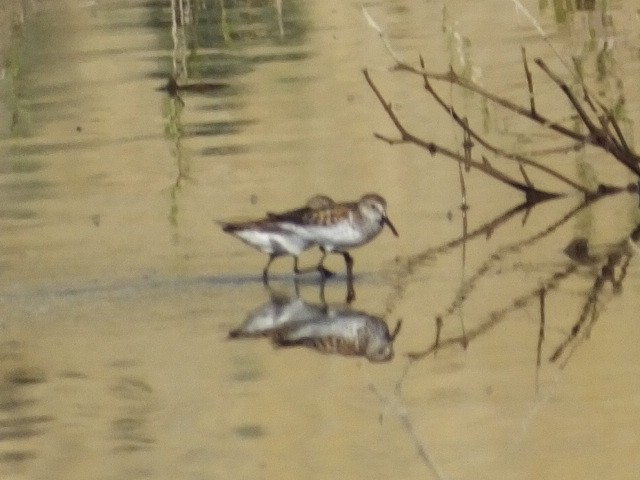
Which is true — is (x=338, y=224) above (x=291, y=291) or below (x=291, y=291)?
above

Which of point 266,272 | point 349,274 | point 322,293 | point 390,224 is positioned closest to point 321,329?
point 322,293

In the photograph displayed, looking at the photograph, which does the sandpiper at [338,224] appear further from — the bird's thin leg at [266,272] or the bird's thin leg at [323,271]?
the bird's thin leg at [266,272]

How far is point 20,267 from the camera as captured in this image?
7.73 meters

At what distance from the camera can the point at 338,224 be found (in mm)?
7246

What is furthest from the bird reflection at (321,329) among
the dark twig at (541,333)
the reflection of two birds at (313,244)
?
the dark twig at (541,333)

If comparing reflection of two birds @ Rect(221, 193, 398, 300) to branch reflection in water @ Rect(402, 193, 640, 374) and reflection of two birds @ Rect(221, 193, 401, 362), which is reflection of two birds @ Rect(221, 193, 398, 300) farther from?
branch reflection in water @ Rect(402, 193, 640, 374)

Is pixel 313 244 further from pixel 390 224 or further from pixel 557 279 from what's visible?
pixel 557 279

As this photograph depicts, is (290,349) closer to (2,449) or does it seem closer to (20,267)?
(2,449)

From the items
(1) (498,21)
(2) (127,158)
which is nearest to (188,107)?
(2) (127,158)

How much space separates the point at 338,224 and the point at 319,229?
0.07m

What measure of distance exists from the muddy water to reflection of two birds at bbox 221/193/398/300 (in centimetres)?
12

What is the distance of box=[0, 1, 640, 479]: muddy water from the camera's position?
554cm

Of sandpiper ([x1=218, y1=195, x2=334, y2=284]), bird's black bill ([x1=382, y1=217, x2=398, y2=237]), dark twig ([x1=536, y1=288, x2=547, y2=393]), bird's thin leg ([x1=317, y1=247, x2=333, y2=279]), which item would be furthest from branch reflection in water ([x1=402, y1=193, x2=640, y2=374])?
sandpiper ([x1=218, y1=195, x2=334, y2=284])

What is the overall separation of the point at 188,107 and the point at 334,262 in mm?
3732
